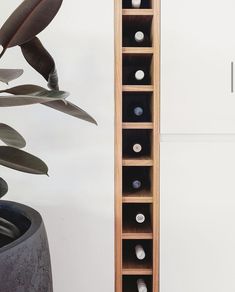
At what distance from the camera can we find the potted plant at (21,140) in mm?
457

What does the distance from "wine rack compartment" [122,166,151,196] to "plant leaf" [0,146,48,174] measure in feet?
1.35

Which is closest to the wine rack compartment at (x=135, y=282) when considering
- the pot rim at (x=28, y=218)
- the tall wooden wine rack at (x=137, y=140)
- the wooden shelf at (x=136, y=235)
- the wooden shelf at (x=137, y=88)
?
the tall wooden wine rack at (x=137, y=140)

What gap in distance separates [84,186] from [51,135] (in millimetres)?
195

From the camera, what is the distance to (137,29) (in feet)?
3.21

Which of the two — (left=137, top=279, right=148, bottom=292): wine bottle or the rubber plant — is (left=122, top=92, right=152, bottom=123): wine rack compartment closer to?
the rubber plant

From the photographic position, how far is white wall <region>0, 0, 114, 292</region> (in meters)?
0.84

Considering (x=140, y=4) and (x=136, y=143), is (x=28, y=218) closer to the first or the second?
(x=136, y=143)

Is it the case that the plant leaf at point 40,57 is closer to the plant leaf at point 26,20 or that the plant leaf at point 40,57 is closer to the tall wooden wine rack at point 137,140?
the plant leaf at point 26,20
